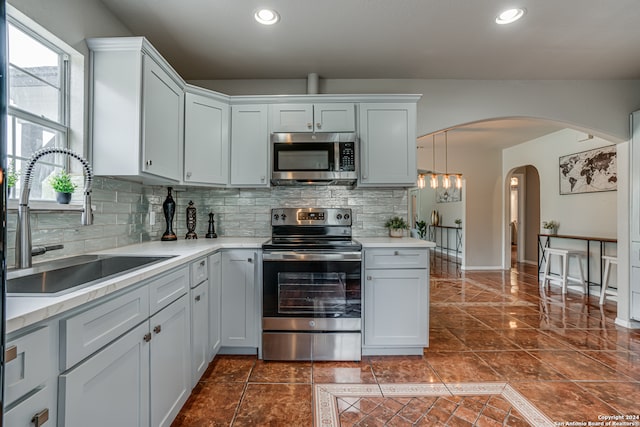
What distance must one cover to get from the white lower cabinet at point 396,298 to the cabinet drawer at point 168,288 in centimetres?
135

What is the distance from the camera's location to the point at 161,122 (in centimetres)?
216

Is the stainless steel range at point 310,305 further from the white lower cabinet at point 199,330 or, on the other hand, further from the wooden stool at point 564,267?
the wooden stool at point 564,267

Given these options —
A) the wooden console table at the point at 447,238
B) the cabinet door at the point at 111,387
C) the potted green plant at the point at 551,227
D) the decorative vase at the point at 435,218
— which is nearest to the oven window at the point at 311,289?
the cabinet door at the point at 111,387

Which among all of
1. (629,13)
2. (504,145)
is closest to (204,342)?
(629,13)

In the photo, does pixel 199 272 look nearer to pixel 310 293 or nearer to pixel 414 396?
pixel 310 293

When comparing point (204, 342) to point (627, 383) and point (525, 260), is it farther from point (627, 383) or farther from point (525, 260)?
point (525, 260)

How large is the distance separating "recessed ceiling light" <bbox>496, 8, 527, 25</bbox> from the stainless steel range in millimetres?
1950

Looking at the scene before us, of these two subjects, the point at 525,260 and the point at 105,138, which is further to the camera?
the point at 525,260

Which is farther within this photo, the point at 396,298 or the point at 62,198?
the point at 396,298

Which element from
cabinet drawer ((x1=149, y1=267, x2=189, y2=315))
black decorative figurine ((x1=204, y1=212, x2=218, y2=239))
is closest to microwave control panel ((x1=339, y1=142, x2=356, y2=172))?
black decorative figurine ((x1=204, y1=212, x2=218, y2=239))

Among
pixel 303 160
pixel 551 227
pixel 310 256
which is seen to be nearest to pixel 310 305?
pixel 310 256

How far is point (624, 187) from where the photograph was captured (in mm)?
3088

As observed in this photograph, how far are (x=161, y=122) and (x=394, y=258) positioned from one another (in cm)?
202

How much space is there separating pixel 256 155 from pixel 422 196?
7.81 m
